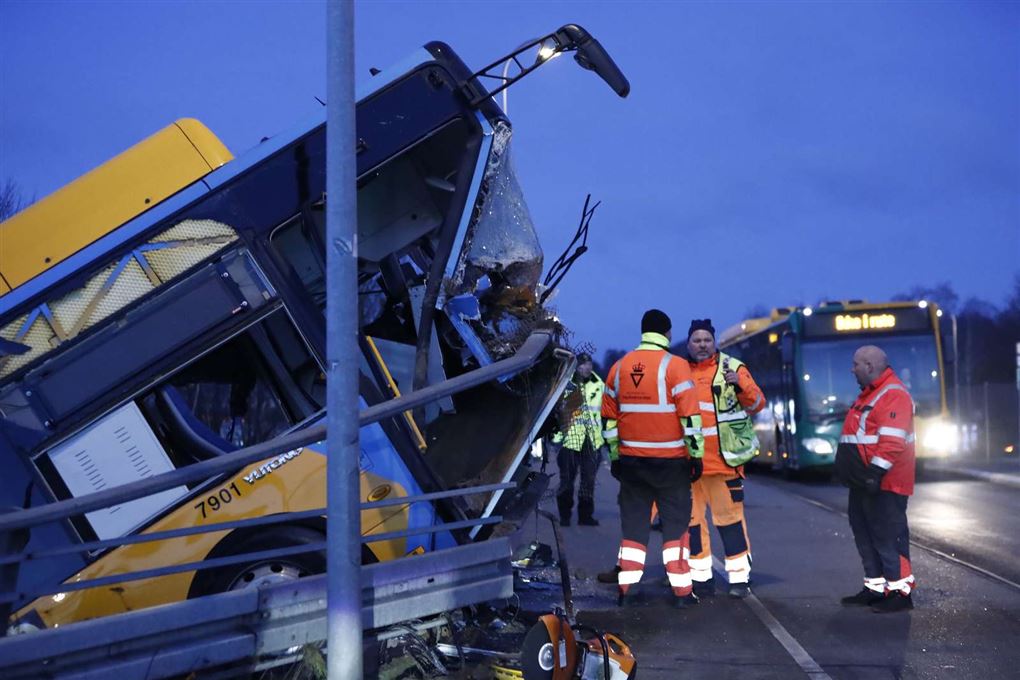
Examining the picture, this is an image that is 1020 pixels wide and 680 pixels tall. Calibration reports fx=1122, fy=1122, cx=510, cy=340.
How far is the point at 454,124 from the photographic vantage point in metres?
6.50

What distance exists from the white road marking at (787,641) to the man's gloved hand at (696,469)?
986 mm

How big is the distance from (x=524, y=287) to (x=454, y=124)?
1193 millimetres

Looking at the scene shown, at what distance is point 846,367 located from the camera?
65.5ft

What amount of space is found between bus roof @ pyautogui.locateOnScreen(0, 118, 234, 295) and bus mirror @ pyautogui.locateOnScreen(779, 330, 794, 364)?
15.7 m

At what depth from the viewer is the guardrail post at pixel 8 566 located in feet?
14.3

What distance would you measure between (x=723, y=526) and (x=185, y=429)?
4.19m

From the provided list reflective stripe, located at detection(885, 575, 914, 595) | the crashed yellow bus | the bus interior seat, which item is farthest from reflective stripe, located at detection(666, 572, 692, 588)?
the bus interior seat

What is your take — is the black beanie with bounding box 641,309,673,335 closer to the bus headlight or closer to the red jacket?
the red jacket

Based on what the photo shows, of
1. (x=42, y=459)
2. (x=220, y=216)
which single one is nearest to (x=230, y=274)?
(x=220, y=216)

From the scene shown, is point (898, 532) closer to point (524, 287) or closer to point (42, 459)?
point (524, 287)

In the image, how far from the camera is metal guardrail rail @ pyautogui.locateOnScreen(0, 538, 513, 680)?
4125 millimetres

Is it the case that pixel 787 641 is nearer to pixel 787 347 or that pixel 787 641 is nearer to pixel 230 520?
pixel 230 520

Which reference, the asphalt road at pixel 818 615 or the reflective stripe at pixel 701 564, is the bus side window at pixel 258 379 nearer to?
the asphalt road at pixel 818 615

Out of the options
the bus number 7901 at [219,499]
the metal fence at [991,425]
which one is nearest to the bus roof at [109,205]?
the bus number 7901 at [219,499]
